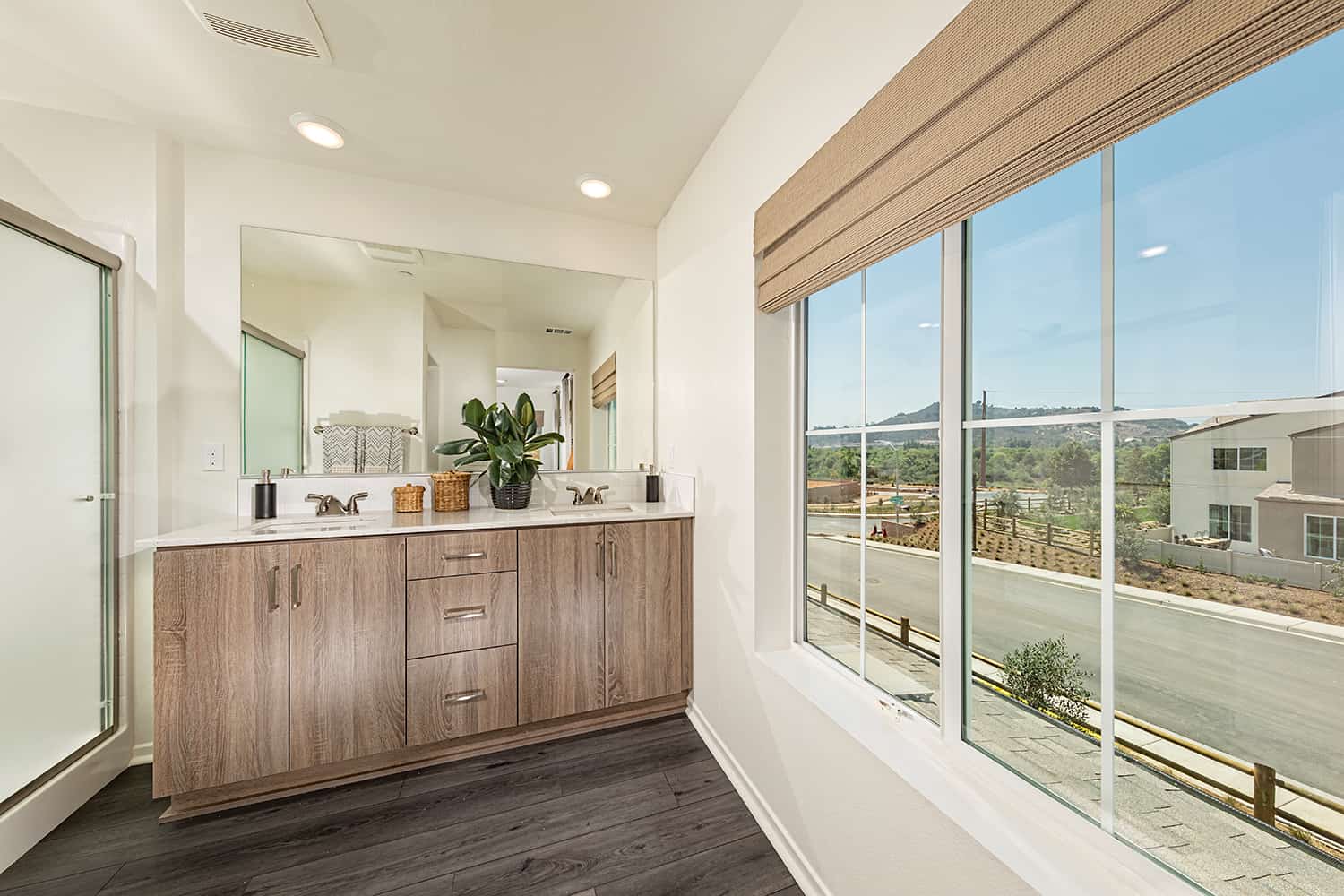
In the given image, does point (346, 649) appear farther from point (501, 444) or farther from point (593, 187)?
point (593, 187)

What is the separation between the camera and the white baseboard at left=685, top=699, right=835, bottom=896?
1312 mm

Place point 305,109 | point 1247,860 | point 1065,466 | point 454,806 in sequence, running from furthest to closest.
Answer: point 305,109 → point 454,806 → point 1065,466 → point 1247,860

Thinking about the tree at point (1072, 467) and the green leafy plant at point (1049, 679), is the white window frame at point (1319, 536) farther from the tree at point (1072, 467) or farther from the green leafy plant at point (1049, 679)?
the green leafy plant at point (1049, 679)

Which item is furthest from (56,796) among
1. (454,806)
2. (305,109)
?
(305,109)

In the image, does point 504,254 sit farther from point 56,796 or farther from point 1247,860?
point 1247,860

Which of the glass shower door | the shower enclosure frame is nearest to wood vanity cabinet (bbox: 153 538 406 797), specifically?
the glass shower door

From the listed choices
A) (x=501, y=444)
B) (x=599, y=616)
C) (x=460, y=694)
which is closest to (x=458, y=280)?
(x=501, y=444)

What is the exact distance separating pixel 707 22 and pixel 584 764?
2512 millimetres

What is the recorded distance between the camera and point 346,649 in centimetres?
171

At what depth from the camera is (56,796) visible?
154 cm

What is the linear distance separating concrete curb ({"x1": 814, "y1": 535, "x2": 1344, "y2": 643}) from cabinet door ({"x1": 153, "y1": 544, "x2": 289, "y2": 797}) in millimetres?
2129

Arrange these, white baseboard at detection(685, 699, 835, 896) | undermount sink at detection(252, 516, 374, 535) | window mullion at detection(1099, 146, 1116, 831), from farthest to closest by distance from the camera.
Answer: undermount sink at detection(252, 516, 374, 535)
white baseboard at detection(685, 699, 835, 896)
window mullion at detection(1099, 146, 1116, 831)

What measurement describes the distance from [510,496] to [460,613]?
592 mm

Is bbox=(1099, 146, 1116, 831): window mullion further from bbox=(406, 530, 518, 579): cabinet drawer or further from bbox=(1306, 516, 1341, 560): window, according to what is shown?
bbox=(406, 530, 518, 579): cabinet drawer
